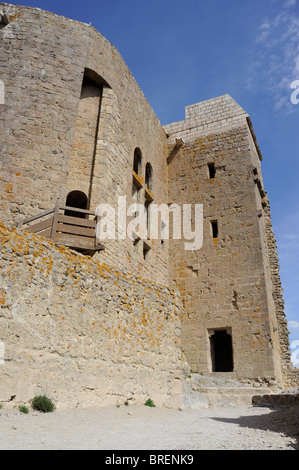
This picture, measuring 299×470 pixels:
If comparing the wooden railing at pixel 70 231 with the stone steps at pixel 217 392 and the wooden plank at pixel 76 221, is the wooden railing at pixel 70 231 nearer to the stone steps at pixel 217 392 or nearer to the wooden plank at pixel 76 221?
the wooden plank at pixel 76 221

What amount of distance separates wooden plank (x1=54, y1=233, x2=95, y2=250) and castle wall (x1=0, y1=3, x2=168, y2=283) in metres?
2.54

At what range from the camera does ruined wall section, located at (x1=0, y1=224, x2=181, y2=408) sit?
521 centimetres

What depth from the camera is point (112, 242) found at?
11.5 m

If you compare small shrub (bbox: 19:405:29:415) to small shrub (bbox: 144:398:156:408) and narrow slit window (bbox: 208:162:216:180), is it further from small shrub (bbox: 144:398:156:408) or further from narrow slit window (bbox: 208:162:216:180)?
narrow slit window (bbox: 208:162:216:180)

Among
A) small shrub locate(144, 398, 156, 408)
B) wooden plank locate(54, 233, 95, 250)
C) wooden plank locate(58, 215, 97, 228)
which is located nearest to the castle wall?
wooden plank locate(58, 215, 97, 228)

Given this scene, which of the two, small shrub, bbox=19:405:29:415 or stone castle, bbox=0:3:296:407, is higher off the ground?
stone castle, bbox=0:3:296:407

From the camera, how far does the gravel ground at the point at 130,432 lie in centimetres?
379

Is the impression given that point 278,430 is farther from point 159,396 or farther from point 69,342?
point 69,342

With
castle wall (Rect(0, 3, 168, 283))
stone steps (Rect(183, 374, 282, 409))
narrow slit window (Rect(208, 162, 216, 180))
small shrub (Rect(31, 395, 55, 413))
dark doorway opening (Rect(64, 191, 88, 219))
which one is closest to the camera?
small shrub (Rect(31, 395, 55, 413))

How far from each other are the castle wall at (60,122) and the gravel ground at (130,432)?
5736 millimetres

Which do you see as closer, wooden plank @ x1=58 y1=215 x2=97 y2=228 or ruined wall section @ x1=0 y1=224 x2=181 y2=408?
ruined wall section @ x1=0 y1=224 x2=181 y2=408

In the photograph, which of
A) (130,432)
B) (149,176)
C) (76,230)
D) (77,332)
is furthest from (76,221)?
(149,176)

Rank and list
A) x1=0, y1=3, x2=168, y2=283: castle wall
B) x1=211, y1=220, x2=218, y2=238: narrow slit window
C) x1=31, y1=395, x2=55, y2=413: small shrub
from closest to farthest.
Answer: x1=31, y1=395, x2=55, y2=413: small shrub → x1=0, y1=3, x2=168, y2=283: castle wall → x1=211, y1=220, x2=218, y2=238: narrow slit window

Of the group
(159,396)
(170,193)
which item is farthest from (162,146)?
(159,396)
